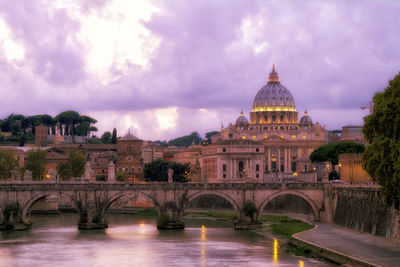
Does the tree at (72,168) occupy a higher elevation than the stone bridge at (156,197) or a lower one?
higher

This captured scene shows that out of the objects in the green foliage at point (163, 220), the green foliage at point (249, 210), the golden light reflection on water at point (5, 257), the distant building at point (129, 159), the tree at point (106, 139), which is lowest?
the golden light reflection on water at point (5, 257)

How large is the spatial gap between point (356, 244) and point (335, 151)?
75315mm

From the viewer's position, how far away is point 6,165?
99938 mm

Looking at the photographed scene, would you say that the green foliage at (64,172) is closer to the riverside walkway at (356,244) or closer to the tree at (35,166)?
the tree at (35,166)

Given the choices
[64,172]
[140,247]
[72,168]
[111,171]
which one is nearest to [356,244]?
[140,247]

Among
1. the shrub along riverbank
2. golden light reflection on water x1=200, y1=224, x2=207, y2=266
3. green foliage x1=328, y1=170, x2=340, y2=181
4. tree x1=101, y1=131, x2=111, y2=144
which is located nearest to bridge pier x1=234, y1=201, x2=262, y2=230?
the shrub along riverbank

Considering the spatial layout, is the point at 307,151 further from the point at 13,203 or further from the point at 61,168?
the point at 13,203

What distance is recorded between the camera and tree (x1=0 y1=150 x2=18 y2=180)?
9806 cm

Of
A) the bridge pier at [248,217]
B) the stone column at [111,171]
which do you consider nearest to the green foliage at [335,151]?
the stone column at [111,171]

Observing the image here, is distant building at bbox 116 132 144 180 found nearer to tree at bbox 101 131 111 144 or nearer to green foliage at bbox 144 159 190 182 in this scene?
green foliage at bbox 144 159 190 182

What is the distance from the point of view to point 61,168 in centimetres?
10694

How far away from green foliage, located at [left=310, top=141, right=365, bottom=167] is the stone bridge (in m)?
46.2

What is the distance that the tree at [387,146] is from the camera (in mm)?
44844

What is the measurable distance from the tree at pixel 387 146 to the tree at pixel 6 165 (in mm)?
59833
